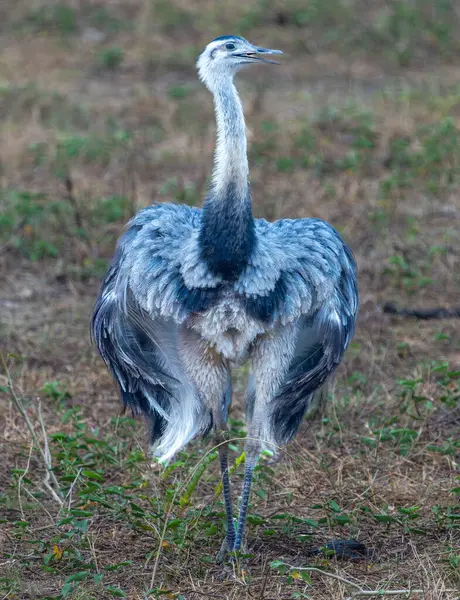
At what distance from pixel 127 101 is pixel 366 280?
151 inches

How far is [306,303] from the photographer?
446cm

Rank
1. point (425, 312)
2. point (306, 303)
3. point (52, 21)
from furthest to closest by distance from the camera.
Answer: point (52, 21)
point (425, 312)
point (306, 303)

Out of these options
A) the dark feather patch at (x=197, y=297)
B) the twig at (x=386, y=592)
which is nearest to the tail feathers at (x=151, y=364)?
the dark feather patch at (x=197, y=297)

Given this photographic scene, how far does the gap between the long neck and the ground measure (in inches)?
28.8

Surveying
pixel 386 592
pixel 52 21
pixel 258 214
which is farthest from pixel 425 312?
pixel 52 21

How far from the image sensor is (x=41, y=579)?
4.46 m

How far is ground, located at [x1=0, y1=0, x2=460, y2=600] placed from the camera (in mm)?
4633

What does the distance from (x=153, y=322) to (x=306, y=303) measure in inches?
23.3

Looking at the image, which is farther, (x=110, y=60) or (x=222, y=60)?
(x=110, y=60)

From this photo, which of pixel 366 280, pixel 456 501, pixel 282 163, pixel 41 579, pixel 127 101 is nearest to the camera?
pixel 41 579

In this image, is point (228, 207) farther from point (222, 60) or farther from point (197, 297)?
point (222, 60)

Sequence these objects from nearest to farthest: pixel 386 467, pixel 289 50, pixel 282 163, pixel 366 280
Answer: pixel 386 467, pixel 366 280, pixel 282 163, pixel 289 50

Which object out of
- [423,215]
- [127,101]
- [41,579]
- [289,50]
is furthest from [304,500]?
[289,50]

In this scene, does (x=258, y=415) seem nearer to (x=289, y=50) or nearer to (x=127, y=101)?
(x=127, y=101)
